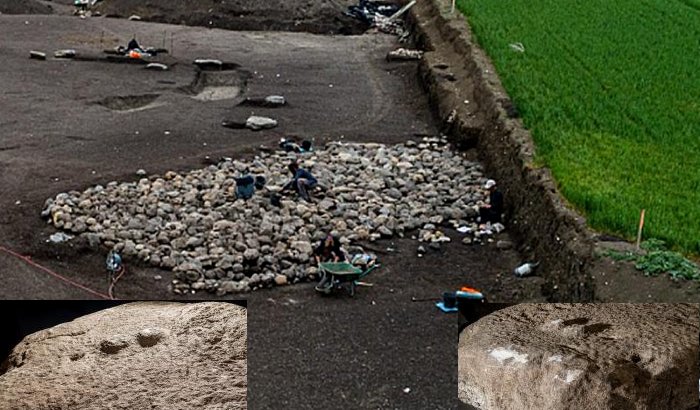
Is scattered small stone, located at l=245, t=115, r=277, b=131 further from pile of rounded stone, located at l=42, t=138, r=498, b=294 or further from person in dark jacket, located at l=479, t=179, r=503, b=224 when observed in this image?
person in dark jacket, located at l=479, t=179, r=503, b=224

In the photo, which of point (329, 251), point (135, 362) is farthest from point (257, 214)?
point (135, 362)

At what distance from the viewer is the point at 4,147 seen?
14016 millimetres

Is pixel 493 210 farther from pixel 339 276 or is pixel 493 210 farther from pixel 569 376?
pixel 569 376

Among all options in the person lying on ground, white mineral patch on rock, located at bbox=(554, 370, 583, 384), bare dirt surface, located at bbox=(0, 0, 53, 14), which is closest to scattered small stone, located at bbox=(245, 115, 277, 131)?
the person lying on ground

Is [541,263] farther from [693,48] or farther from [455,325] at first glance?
[693,48]

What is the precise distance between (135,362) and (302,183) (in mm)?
8264

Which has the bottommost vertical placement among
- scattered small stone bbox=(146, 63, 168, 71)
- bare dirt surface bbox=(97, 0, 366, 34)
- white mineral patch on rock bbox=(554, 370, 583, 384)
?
bare dirt surface bbox=(97, 0, 366, 34)

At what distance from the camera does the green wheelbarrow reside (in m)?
9.20

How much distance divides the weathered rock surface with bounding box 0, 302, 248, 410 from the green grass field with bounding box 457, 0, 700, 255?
560 centimetres

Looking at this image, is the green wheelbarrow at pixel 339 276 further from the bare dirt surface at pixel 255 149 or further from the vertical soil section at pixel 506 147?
the vertical soil section at pixel 506 147

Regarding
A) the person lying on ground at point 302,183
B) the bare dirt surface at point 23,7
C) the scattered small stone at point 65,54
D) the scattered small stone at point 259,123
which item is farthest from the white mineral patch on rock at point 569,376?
the bare dirt surface at point 23,7

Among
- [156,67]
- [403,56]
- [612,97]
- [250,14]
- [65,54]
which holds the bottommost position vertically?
[250,14]

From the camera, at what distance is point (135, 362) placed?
12.0 ft

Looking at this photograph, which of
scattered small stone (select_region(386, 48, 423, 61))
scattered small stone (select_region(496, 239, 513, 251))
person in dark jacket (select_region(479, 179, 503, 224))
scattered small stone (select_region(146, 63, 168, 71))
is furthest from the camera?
scattered small stone (select_region(386, 48, 423, 61))
